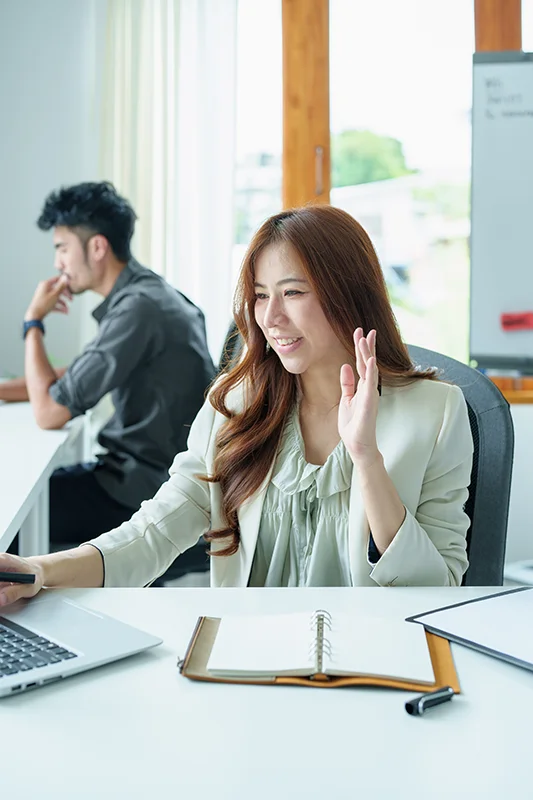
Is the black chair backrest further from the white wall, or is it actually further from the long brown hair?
the white wall

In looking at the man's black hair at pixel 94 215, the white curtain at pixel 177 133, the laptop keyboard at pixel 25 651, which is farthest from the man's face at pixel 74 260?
the laptop keyboard at pixel 25 651

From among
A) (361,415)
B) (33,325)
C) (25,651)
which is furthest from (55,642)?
(33,325)

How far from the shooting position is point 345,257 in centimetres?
143

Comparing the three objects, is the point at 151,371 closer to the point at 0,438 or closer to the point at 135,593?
the point at 0,438

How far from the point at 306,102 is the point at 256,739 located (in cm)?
312

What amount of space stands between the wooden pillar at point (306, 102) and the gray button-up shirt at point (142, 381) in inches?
45.9

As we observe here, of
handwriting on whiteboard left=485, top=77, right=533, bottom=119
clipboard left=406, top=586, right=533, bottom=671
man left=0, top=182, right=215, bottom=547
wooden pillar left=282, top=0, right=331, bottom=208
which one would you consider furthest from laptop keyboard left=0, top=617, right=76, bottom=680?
wooden pillar left=282, top=0, right=331, bottom=208

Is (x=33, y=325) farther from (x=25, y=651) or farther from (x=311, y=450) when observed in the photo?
(x=25, y=651)

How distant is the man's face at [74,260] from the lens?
2807 millimetres

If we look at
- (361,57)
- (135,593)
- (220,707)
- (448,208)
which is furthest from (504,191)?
(220,707)

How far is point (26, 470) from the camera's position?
75.8 inches

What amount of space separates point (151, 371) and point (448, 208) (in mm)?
1634

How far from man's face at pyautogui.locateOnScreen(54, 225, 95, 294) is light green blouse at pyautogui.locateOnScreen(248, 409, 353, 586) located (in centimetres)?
157

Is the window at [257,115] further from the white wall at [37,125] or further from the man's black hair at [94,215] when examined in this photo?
the man's black hair at [94,215]
